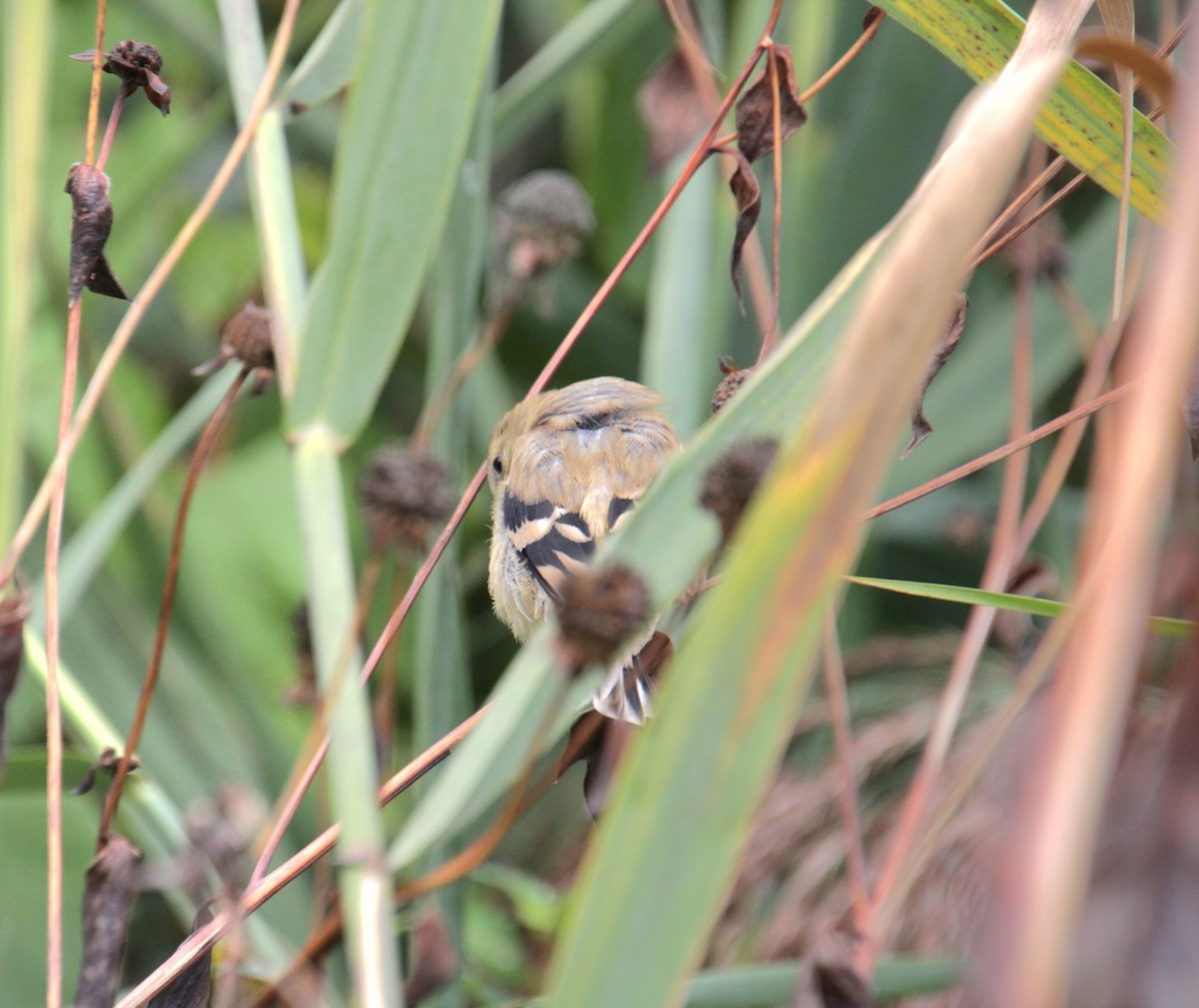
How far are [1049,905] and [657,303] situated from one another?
1.33m

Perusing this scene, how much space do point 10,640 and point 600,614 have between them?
489mm

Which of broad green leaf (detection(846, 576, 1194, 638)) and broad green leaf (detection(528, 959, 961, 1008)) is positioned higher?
broad green leaf (detection(846, 576, 1194, 638))

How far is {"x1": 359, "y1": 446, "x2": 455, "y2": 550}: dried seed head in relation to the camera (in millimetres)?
819

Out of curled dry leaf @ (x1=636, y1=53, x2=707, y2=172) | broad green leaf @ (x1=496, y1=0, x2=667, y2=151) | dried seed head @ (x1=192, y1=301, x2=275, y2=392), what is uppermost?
broad green leaf @ (x1=496, y1=0, x2=667, y2=151)

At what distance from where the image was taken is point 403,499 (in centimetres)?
82

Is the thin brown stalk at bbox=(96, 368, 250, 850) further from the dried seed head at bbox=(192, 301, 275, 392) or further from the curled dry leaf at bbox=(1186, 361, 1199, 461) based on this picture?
the curled dry leaf at bbox=(1186, 361, 1199, 461)

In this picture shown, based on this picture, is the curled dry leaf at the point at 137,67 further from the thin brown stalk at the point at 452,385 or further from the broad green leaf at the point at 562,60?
the broad green leaf at the point at 562,60

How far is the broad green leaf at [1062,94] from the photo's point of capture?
84cm

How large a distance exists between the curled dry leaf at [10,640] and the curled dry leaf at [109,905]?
0.10 m

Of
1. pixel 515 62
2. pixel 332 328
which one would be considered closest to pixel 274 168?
pixel 332 328

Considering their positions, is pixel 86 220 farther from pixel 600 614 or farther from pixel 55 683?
pixel 600 614

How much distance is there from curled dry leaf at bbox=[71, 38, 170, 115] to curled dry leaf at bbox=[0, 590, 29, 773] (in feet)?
1.18

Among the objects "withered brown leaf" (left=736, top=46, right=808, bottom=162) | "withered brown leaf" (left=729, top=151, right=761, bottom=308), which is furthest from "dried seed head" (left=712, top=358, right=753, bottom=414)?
"withered brown leaf" (left=736, top=46, right=808, bottom=162)

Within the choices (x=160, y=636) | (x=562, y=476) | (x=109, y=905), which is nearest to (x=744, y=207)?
(x=160, y=636)
